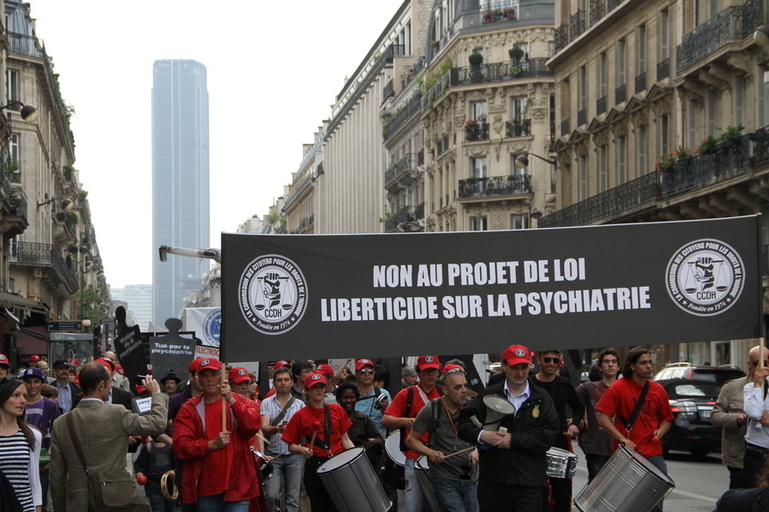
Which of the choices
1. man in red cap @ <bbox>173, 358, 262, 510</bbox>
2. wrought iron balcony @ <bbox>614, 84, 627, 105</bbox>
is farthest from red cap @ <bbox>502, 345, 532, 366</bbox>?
wrought iron balcony @ <bbox>614, 84, 627, 105</bbox>

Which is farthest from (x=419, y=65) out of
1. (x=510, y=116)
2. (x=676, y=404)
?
(x=676, y=404)

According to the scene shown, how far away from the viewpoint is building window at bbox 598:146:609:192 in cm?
4519

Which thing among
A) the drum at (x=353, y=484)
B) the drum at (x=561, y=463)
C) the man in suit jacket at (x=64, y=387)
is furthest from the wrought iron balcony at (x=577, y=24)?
the drum at (x=353, y=484)

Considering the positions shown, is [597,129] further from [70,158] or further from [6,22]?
[70,158]

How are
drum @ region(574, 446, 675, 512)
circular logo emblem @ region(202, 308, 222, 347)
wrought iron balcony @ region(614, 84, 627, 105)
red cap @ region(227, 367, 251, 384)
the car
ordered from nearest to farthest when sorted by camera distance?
drum @ region(574, 446, 675, 512)
red cap @ region(227, 367, 251, 384)
the car
circular logo emblem @ region(202, 308, 222, 347)
wrought iron balcony @ region(614, 84, 627, 105)

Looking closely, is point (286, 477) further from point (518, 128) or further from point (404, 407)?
point (518, 128)

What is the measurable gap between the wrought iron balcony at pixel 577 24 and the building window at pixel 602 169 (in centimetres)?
446

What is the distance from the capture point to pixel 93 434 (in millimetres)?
8562

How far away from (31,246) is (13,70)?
7.65 meters

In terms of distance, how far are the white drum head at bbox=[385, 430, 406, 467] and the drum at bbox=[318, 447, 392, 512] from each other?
1252mm

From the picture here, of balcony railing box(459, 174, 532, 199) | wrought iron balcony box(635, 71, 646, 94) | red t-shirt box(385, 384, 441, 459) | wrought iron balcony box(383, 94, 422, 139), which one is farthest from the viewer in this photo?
wrought iron balcony box(383, 94, 422, 139)

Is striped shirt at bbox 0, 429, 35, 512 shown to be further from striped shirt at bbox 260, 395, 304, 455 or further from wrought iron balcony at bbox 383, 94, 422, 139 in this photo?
wrought iron balcony at bbox 383, 94, 422, 139

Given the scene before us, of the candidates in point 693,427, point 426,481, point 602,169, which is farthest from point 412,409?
point 602,169

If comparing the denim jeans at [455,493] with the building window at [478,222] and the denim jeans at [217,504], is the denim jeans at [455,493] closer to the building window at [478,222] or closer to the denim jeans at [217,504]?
the denim jeans at [217,504]
